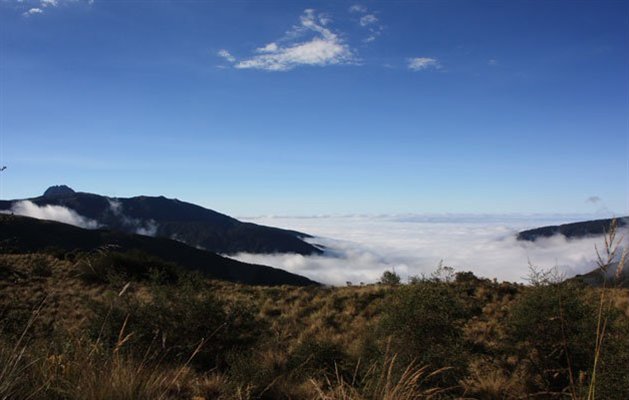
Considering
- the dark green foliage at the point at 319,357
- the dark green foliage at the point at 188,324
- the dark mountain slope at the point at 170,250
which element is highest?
the dark green foliage at the point at 188,324

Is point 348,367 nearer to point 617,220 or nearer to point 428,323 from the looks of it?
point 428,323

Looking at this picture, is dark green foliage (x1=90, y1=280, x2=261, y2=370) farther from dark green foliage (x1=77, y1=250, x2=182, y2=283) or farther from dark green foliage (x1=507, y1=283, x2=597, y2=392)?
dark green foliage (x1=77, y1=250, x2=182, y2=283)

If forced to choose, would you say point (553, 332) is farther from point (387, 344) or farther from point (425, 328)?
point (387, 344)

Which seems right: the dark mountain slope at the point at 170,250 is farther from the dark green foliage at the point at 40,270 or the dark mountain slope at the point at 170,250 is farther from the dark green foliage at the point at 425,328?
the dark green foliage at the point at 425,328

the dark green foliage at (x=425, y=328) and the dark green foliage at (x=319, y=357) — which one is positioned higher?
the dark green foliage at (x=425, y=328)

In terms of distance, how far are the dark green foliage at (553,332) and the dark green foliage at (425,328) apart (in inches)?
58.7

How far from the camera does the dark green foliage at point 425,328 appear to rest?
9328mm

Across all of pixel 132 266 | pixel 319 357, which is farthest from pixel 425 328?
pixel 132 266

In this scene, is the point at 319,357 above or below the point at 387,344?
below

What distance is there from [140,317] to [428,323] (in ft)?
24.8

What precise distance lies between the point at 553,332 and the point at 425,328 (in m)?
3.13

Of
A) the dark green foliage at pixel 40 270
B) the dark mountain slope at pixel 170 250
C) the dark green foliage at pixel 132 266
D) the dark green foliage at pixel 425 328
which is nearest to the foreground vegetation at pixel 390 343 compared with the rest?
the dark green foliage at pixel 425 328

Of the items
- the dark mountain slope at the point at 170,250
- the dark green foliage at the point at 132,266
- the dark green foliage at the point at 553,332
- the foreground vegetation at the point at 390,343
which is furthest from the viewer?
the dark mountain slope at the point at 170,250

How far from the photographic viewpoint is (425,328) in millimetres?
10297
